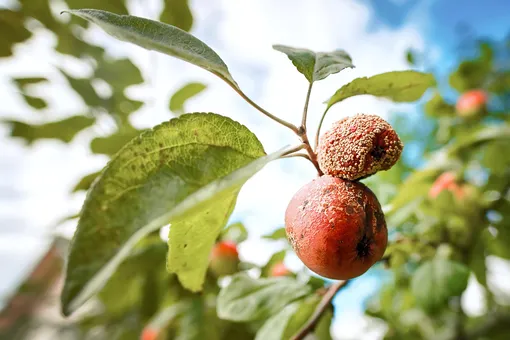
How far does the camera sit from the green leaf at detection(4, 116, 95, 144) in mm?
1508

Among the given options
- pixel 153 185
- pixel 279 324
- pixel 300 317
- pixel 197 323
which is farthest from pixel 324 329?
pixel 153 185

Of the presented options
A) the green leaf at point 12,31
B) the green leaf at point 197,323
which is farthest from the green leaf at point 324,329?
the green leaf at point 12,31

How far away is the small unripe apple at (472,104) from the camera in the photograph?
1849 mm

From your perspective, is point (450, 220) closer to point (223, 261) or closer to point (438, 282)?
point (438, 282)

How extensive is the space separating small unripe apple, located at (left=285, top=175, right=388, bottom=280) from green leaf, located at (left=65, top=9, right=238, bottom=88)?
190 millimetres

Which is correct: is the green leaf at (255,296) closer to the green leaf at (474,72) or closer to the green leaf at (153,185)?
the green leaf at (153,185)

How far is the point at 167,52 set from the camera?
0.47m

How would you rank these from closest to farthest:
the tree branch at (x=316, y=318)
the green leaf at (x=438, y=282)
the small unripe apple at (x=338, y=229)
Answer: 1. the small unripe apple at (x=338, y=229)
2. the tree branch at (x=316, y=318)
3. the green leaf at (x=438, y=282)

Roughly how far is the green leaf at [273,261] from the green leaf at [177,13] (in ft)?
2.55

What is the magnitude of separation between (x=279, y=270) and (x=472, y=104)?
1.20 meters

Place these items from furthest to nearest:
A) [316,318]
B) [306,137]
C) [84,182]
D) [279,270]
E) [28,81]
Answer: [28,81]
[279,270]
[84,182]
[316,318]
[306,137]

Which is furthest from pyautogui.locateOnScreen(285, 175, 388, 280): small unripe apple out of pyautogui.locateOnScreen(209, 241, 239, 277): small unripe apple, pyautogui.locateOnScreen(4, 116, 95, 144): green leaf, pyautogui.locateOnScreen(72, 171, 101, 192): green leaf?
pyautogui.locateOnScreen(4, 116, 95, 144): green leaf

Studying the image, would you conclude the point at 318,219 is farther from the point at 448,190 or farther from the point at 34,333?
the point at 34,333

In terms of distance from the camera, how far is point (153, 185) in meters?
0.44
